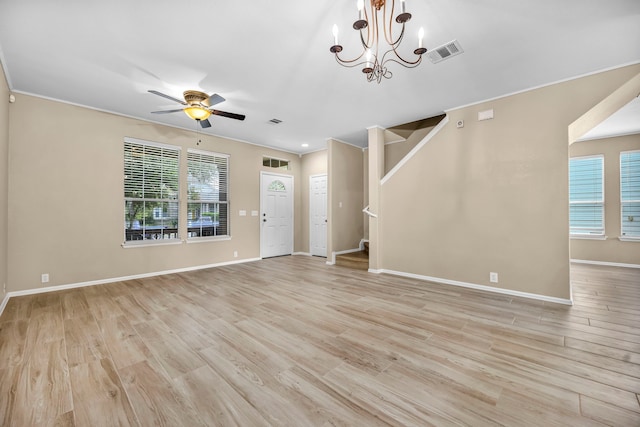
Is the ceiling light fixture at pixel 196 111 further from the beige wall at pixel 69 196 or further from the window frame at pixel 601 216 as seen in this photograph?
the window frame at pixel 601 216

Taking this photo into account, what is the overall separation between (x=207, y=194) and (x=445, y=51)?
16.3 feet

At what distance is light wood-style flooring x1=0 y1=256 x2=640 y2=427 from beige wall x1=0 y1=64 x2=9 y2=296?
0.57 m

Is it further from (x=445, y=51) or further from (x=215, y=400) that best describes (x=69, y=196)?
(x=445, y=51)

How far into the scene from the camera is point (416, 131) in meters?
5.90

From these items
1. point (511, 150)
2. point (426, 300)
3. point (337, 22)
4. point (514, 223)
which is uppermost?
point (337, 22)

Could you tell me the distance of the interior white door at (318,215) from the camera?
704 centimetres

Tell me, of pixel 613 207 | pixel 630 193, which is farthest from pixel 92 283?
pixel 630 193

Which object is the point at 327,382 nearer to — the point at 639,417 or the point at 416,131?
the point at 639,417

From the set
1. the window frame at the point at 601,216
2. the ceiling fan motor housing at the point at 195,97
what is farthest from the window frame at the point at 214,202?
the window frame at the point at 601,216

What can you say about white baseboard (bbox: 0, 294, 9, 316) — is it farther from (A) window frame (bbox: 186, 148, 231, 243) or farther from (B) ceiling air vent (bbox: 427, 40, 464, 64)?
(B) ceiling air vent (bbox: 427, 40, 464, 64)

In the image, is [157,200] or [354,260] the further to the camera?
[354,260]

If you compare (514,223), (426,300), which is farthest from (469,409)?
(514,223)

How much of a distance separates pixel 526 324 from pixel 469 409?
1.76 meters

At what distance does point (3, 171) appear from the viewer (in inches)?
130
